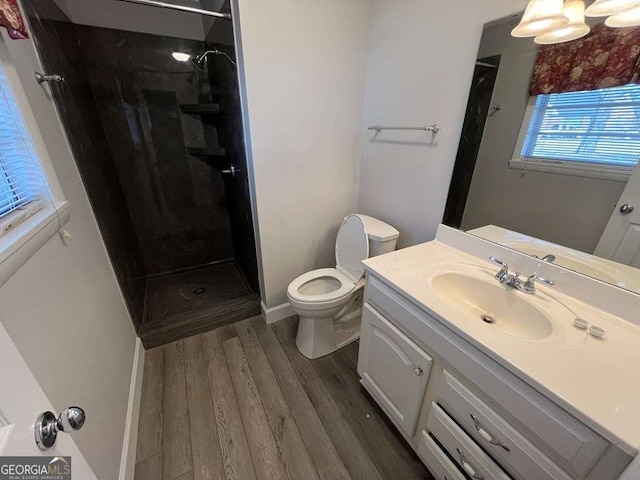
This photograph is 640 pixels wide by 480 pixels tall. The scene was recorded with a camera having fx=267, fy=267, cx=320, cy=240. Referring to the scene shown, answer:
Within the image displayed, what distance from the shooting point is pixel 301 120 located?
1633mm

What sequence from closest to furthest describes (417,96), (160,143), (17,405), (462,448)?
(17,405), (462,448), (417,96), (160,143)

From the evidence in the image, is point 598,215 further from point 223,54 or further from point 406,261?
point 223,54

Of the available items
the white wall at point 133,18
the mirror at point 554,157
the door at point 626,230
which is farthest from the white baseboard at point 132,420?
the white wall at point 133,18

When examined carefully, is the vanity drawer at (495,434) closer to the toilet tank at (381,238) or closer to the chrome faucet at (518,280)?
the chrome faucet at (518,280)

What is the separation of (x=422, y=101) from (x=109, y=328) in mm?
1923

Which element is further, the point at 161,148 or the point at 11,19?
the point at 161,148

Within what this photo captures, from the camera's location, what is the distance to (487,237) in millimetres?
1243

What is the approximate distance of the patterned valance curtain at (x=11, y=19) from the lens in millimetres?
677

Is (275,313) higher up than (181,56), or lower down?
lower down

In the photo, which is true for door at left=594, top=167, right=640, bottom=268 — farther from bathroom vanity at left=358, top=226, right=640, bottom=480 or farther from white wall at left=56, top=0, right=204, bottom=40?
white wall at left=56, top=0, right=204, bottom=40

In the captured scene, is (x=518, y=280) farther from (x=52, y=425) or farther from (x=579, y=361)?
(x=52, y=425)

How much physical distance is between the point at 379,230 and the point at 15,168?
1.55 meters

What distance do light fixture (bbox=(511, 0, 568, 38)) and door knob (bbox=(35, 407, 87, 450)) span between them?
5.48 ft

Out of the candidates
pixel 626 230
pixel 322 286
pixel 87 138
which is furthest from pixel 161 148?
pixel 626 230
